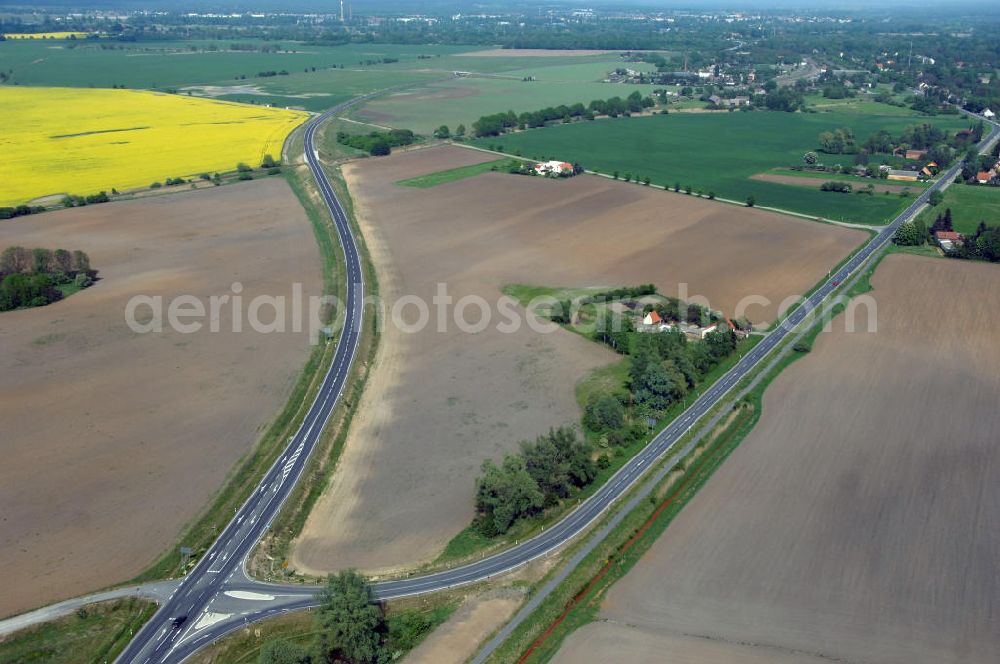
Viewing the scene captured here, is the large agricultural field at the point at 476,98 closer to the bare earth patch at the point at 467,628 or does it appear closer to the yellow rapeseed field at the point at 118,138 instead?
the yellow rapeseed field at the point at 118,138

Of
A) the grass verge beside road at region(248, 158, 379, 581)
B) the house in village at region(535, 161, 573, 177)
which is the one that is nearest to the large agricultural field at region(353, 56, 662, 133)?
the house in village at region(535, 161, 573, 177)

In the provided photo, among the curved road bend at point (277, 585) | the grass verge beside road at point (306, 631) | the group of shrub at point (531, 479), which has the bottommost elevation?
the grass verge beside road at point (306, 631)

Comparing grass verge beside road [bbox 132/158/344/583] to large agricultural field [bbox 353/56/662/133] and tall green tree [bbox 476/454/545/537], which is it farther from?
large agricultural field [bbox 353/56/662/133]

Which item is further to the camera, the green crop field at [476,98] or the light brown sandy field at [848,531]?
the green crop field at [476,98]

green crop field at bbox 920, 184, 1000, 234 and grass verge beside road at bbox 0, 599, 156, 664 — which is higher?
green crop field at bbox 920, 184, 1000, 234

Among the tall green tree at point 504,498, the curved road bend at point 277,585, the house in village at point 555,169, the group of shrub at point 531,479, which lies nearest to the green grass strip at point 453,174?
the house in village at point 555,169

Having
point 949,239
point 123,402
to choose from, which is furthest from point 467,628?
point 949,239

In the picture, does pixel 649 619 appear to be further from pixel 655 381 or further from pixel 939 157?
pixel 939 157
